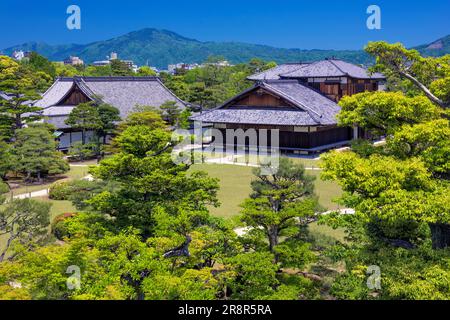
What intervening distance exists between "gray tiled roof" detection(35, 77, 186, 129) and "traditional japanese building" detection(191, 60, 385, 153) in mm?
7605

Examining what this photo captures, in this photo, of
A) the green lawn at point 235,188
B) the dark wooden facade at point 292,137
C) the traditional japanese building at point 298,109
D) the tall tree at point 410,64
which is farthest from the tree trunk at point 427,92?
the dark wooden facade at point 292,137

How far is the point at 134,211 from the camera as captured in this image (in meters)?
11.9

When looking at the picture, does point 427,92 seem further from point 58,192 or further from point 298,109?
point 298,109

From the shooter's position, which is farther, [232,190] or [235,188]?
[235,188]

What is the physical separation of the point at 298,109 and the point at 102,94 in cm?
1891

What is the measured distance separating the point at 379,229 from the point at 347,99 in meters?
3.55

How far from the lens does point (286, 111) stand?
121ft

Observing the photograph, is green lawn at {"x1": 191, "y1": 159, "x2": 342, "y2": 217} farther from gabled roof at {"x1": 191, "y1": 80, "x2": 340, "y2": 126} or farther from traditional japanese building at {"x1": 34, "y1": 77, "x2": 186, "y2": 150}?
traditional japanese building at {"x1": 34, "y1": 77, "x2": 186, "y2": 150}

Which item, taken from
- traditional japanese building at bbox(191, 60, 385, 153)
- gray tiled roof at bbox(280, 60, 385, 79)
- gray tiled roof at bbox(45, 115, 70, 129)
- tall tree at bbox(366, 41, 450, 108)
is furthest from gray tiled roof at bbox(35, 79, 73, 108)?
tall tree at bbox(366, 41, 450, 108)

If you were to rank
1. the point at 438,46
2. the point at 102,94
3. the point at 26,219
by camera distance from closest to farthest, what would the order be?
1. the point at 26,219
2. the point at 102,94
3. the point at 438,46

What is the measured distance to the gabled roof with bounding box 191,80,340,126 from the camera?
35.4m

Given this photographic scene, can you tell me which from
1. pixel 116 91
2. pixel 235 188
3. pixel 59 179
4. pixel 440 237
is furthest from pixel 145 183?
pixel 116 91

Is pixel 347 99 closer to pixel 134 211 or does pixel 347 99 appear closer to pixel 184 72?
pixel 134 211

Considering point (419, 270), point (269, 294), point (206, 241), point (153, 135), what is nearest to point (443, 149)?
point (419, 270)
